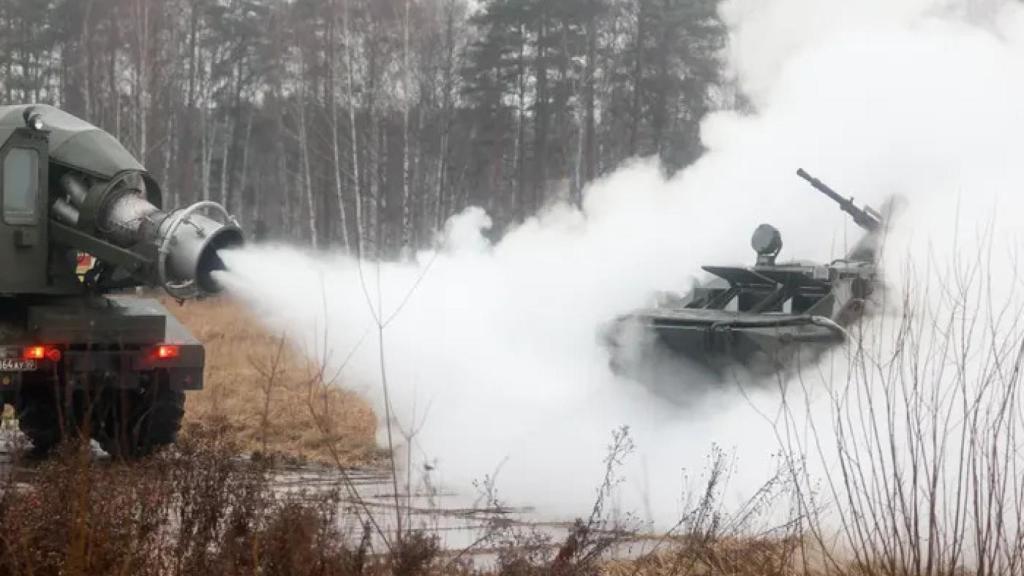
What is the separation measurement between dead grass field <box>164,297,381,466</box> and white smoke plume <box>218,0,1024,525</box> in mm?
627

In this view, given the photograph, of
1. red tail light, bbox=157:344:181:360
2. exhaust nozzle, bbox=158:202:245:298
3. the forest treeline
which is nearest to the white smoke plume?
exhaust nozzle, bbox=158:202:245:298

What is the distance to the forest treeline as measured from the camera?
33.0 meters

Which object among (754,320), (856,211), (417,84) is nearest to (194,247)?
(754,320)

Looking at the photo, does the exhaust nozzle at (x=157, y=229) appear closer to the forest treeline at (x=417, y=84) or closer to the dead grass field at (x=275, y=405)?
the dead grass field at (x=275, y=405)

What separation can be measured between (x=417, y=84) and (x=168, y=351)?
951 inches

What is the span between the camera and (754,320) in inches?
412

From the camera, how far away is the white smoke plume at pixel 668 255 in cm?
1052

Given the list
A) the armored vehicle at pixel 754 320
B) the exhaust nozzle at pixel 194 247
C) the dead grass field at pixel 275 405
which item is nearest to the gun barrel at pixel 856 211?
the armored vehicle at pixel 754 320

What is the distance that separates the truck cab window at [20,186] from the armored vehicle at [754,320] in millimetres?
4644

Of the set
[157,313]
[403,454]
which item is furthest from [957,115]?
[157,313]

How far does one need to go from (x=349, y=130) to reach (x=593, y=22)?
6.68 metres

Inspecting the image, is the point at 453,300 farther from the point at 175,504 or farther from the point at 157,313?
the point at 175,504

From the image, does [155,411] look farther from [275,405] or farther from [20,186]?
[275,405]

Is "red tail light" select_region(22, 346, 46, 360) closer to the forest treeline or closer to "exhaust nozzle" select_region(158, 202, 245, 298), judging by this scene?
"exhaust nozzle" select_region(158, 202, 245, 298)
